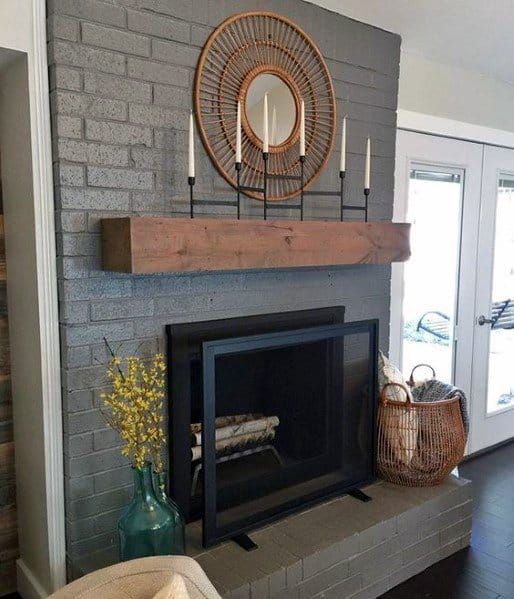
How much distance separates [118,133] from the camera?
6.30ft

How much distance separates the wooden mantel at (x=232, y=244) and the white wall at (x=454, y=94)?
2.94 ft

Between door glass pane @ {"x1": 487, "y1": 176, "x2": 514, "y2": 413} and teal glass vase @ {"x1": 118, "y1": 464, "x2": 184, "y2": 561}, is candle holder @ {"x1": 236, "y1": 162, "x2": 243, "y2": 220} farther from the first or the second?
door glass pane @ {"x1": 487, "y1": 176, "x2": 514, "y2": 413}

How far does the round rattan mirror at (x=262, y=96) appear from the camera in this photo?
2.12m

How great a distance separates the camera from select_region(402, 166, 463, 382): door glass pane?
124 inches

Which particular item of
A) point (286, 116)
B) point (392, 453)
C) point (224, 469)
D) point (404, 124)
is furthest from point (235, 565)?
point (404, 124)

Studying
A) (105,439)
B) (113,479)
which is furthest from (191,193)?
(113,479)

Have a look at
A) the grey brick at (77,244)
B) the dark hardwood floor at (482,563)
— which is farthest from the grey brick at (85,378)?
the dark hardwood floor at (482,563)

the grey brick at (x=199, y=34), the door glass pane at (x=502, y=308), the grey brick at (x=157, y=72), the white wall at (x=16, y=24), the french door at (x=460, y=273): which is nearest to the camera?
the white wall at (x=16, y=24)

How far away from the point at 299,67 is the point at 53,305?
1377 millimetres

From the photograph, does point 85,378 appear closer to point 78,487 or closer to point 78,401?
point 78,401

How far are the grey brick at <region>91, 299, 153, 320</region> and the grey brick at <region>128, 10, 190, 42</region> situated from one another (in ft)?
3.02

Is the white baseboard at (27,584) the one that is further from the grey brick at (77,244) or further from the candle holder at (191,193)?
the candle holder at (191,193)

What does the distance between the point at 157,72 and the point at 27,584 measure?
6.36 feet

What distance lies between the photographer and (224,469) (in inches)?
89.7
